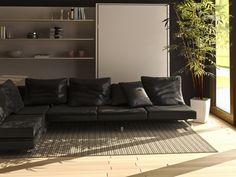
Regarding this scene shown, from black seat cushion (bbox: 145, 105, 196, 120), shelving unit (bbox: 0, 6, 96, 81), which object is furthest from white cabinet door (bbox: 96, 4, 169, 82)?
black seat cushion (bbox: 145, 105, 196, 120)

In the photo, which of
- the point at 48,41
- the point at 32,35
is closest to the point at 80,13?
the point at 48,41

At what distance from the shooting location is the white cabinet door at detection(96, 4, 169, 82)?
7.02 metres

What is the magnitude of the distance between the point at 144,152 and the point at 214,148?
95cm

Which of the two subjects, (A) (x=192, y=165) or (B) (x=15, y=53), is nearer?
(A) (x=192, y=165)

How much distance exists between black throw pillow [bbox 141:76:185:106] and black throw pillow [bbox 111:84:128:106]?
456mm

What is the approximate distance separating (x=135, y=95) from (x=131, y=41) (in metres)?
1.61

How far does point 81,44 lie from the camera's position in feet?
24.3

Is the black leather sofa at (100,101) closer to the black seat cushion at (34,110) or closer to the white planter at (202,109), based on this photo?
the black seat cushion at (34,110)

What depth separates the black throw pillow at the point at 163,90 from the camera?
6.04 metres

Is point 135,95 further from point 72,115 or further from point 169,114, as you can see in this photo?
point 72,115

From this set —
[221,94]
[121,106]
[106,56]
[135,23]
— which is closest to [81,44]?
[106,56]

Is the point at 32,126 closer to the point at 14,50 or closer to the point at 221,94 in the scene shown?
the point at 14,50

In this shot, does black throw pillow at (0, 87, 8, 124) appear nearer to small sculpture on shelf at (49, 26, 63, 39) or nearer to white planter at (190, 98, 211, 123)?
small sculpture on shelf at (49, 26, 63, 39)

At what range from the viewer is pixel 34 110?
5523 millimetres
